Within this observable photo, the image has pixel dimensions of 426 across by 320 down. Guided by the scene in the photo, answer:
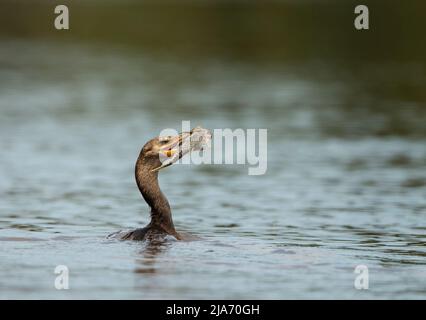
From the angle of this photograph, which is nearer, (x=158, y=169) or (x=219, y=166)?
(x=158, y=169)

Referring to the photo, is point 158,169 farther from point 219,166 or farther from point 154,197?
point 219,166

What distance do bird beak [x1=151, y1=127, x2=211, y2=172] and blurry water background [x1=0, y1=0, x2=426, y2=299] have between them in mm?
1077

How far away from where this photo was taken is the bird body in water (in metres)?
14.0

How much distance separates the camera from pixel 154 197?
14.2 meters

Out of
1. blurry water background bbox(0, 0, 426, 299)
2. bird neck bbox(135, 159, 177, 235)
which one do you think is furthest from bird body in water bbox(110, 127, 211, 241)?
blurry water background bbox(0, 0, 426, 299)

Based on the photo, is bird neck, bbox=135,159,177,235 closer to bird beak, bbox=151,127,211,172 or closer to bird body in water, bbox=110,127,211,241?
bird body in water, bbox=110,127,211,241

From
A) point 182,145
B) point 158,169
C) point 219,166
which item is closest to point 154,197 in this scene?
point 158,169

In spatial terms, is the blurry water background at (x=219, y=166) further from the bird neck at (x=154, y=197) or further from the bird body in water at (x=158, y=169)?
the bird neck at (x=154, y=197)

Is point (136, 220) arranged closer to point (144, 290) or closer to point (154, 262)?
point (154, 262)

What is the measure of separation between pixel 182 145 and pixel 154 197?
0.73m

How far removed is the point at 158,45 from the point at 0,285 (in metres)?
37.1

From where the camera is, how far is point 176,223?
16.5 m

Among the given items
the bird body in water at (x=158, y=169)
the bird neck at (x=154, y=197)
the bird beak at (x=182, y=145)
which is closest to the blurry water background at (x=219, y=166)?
the bird body in water at (x=158, y=169)

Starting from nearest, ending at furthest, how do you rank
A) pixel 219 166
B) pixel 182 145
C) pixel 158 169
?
1. pixel 182 145
2. pixel 158 169
3. pixel 219 166
